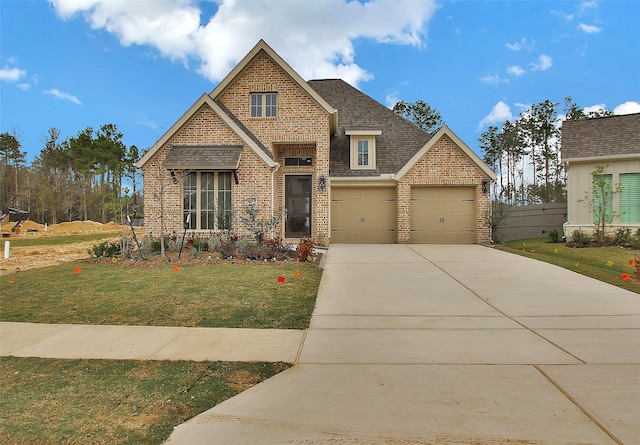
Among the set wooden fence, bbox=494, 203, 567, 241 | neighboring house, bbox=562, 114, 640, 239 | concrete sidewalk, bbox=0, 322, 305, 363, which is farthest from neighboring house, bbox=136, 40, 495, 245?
concrete sidewalk, bbox=0, 322, 305, 363

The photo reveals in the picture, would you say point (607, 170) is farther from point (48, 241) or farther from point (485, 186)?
point (48, 241)

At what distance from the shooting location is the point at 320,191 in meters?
15.9

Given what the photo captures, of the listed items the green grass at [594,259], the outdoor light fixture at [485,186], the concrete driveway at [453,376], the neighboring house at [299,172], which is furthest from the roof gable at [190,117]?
the green grass at [594,259]

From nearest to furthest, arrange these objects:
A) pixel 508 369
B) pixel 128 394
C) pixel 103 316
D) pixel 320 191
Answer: pixel 128 394, pixel 508 369, pixel 103 316, pixel 320 191

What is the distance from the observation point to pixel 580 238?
15.5 metres

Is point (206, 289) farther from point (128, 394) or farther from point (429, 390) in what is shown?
point (429, 390)

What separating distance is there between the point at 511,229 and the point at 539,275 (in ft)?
38.9

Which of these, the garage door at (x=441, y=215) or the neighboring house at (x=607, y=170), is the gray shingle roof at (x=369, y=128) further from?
the neighboring house at (x=607, y=170)

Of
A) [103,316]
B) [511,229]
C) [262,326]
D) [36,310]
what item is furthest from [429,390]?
[511,229]

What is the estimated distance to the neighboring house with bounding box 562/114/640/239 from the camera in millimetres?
15469

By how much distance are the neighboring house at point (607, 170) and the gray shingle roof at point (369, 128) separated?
20.3ft

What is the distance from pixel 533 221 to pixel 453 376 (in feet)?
61.1

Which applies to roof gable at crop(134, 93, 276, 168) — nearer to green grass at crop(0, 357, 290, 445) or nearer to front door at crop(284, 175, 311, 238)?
front door at crop(284, 175, 311, 238)

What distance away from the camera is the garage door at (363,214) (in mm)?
17375
